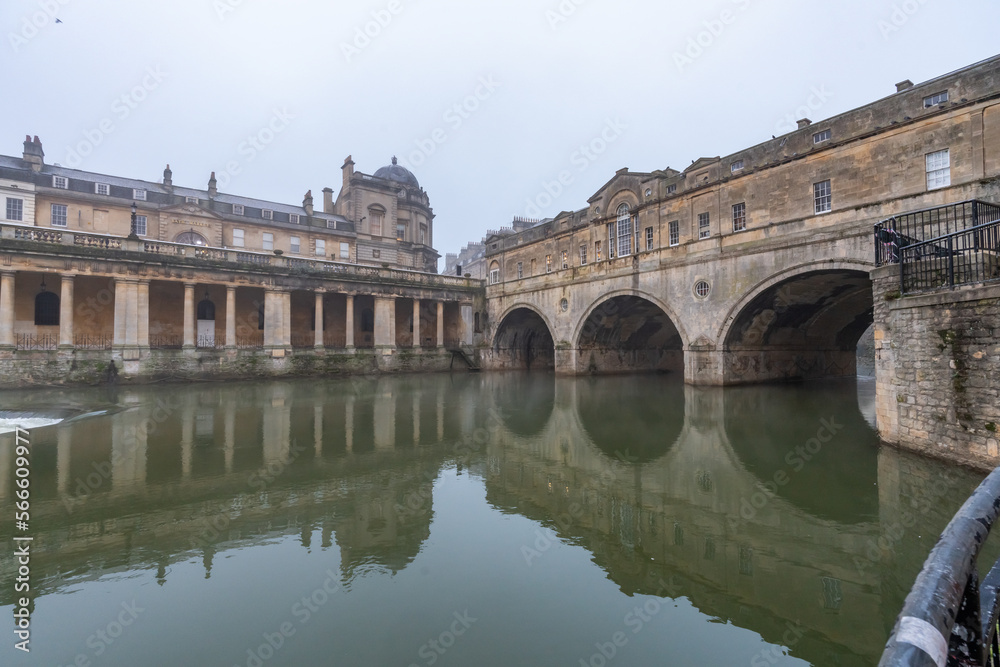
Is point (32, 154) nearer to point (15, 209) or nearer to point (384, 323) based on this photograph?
point (15, 209)

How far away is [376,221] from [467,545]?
41.2m

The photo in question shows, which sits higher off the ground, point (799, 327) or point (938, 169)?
point (938, 169)

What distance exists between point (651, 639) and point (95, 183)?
43845mm

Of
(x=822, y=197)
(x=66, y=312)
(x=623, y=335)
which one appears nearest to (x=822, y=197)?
(x=822, y=197)

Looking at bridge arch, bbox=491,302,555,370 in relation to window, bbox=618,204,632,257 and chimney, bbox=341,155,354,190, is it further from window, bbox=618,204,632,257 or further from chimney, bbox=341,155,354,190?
chimney, bbox=341,155,354,190

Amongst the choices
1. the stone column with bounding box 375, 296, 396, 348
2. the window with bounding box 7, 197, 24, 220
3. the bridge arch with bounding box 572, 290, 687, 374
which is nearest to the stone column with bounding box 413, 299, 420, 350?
the stone column with bounding box 375, 296, 396, 348

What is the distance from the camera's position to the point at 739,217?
1989 centimetres

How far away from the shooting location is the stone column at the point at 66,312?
832 inches

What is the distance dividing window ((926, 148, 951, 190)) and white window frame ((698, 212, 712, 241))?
724 cm

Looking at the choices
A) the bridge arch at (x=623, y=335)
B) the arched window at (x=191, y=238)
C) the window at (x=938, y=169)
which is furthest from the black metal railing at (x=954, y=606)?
the arched window at (x=191, y=238)

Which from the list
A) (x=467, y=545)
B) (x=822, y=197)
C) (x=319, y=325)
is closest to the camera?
(x=467, y=545)

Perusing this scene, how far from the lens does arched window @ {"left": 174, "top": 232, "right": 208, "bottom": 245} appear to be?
115 ft

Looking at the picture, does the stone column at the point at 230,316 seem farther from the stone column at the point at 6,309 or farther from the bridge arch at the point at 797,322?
the bridge arch at the point at 797,322

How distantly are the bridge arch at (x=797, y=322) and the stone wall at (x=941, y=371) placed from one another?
814cm
